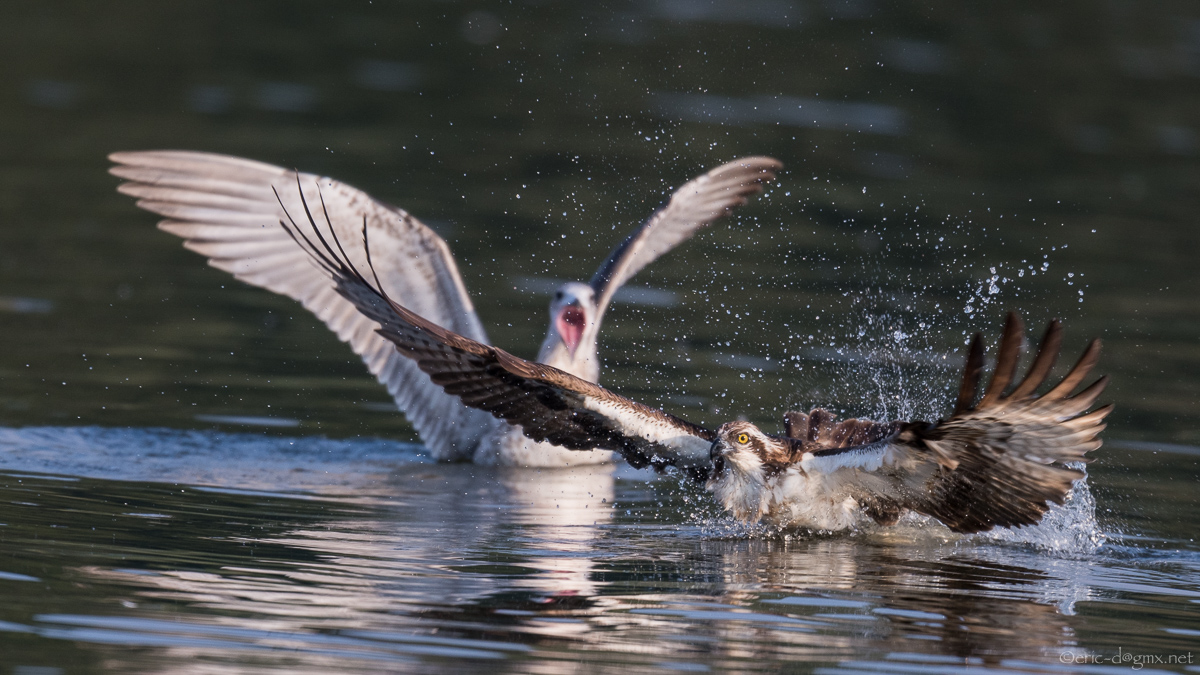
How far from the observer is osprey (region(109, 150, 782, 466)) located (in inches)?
404

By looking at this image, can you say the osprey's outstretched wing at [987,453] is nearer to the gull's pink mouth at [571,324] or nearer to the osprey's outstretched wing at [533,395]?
the osprey's outstretched wing at [533,395]

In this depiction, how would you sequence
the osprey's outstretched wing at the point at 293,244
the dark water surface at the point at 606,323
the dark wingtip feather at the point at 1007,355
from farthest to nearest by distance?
the osprey's outstretched wing at the point at 293,244 → the dark water surface at the point at 606,323 → the dark wingtip feather at the point at 1007,355

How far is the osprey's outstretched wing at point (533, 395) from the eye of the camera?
7781 mm

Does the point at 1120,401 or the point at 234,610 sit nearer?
the point at 234,610

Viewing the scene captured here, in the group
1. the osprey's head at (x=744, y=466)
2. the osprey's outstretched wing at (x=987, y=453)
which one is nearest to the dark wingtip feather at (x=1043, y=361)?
the osprey's outstretched wing at (x=987, y=453)

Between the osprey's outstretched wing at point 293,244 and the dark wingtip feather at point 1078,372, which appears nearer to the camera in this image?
the dark wingtip feather at point 1078,372

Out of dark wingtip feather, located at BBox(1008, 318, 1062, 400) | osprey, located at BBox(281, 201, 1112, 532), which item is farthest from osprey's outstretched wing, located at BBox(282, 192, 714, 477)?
dark wingtip feather, located at BBox(1008, 318, 1062, 400)

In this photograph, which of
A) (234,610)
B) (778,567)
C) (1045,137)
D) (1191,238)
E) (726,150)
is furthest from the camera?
(1045,137)

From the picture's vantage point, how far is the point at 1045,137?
19.4 meters

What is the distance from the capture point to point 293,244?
34.7ft

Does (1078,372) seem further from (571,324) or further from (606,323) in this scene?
(606,323)

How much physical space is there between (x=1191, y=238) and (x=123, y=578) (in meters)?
11.6

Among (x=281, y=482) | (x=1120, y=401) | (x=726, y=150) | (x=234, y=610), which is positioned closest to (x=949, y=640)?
(x=234, y=610)

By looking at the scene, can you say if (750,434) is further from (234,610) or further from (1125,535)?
(234,610)
